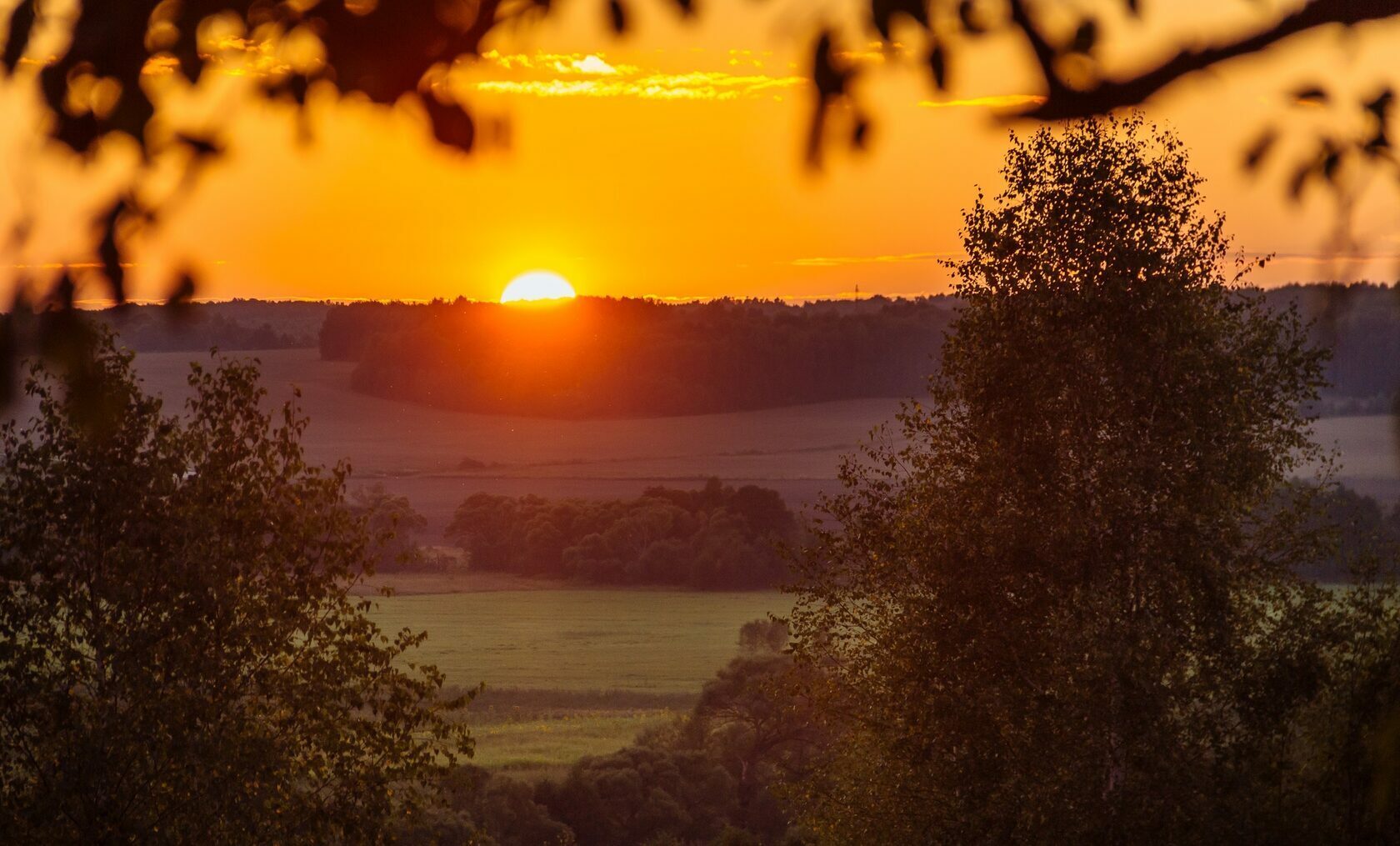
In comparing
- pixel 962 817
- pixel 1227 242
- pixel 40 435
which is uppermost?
pixel 1227 242

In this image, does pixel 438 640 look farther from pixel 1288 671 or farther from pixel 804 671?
pixel 1288 671

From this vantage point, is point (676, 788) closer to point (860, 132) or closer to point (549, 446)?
point (860, 132)

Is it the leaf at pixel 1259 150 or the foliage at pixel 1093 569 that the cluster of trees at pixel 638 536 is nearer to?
the foliage at pixel 1093 569

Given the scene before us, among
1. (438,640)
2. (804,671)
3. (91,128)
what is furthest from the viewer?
(438,640)

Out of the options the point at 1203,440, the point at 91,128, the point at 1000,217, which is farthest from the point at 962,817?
the point at 91,128

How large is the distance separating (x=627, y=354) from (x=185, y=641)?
107634 millimetres

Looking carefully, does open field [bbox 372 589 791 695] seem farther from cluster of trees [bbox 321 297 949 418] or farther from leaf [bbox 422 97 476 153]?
leaf [bbox 422 97 476 153]

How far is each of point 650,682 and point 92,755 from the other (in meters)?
60.7

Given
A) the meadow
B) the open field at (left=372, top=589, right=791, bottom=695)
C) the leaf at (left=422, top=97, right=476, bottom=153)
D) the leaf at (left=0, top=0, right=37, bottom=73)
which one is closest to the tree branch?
the leaf at (left=422, top=97, right=476, bottom=153)

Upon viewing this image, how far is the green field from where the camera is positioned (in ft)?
206

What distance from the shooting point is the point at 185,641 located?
1631 centimetres

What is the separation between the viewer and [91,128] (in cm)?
492

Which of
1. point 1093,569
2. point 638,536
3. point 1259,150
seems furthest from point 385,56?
point 638,536

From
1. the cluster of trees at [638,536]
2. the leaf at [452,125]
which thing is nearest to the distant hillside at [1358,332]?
the leaf at [452,125]
